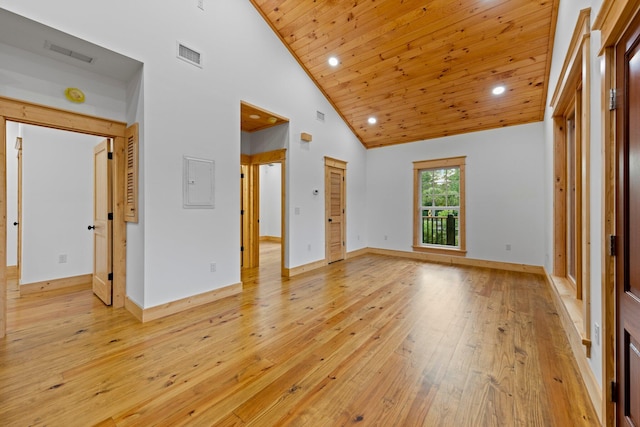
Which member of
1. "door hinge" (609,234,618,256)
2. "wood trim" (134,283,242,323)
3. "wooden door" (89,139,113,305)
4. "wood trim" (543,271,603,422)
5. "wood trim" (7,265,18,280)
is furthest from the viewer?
"wood trim" (7,265,18,280)

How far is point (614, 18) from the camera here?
1256 millimetres

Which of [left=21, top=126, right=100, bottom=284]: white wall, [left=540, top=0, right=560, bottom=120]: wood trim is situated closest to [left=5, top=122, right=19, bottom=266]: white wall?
[left=21, top=126, right=100, bottom=284]: white wall

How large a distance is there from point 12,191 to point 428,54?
7.19 m

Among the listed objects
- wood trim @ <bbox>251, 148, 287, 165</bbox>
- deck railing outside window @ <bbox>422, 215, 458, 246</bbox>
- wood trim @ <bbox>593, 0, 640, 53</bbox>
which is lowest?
deck railing outside window @ <bbox>422, 215, 458, 246</bbox>

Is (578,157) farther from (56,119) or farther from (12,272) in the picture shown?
(12,272)

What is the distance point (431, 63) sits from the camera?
415cm

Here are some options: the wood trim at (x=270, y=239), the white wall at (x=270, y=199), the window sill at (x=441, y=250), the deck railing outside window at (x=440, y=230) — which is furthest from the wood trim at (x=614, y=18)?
the wood trim at (x=270, y=239)

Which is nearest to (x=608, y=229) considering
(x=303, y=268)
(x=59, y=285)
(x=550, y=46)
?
(x=550, y=46)

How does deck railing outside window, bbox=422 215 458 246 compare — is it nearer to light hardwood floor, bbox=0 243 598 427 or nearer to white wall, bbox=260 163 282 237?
light hardwood floor, bbox=0 243 598 427

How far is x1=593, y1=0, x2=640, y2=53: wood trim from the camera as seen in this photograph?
3.75 feet

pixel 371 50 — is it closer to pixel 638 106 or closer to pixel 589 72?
pixel 589 72

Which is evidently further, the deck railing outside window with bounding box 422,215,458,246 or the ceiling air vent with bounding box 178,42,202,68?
the deck railing outside window with bounding box 422,215,458,246

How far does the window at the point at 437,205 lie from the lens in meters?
5.86

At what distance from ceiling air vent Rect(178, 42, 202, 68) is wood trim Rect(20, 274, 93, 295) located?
11.2 feet
